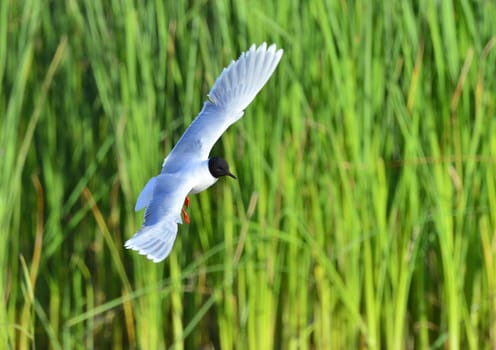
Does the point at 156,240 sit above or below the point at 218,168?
below

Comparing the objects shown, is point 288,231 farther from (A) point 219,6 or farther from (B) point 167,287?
(A) point 219,6

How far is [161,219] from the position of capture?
1.83m

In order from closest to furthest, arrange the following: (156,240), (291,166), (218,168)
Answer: (156,240)
(218,168)
(291,166)

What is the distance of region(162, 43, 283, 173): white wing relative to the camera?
2.13 m

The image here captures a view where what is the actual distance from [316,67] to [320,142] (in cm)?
19

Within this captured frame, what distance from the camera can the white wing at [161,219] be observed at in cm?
174

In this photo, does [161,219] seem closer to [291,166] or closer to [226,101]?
[226,101]

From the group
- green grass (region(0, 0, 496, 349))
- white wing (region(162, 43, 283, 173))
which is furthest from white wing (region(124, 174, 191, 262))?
green grass (region(0, 0, 496, 349))

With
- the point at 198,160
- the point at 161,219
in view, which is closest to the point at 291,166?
the point at 198,160

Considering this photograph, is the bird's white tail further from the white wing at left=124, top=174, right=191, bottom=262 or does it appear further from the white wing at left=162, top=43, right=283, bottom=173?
the white wing at left=162, top=43, right=283, bottom=173

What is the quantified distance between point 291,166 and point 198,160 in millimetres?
789

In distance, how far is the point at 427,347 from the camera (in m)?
2.92

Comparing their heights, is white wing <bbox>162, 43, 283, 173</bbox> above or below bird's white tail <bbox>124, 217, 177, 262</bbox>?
above

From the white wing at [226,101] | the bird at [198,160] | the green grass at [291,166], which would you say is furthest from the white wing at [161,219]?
the green grass at [291,166]
